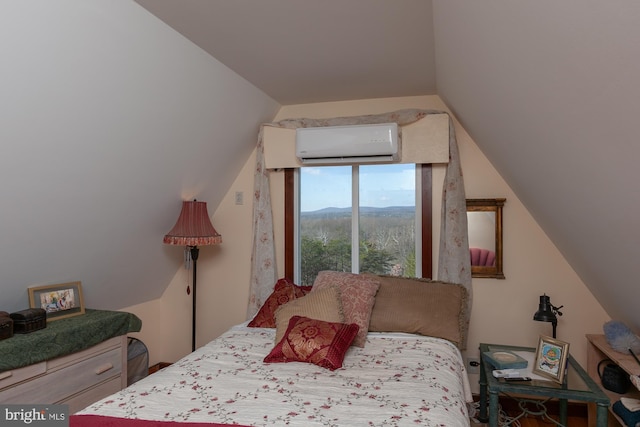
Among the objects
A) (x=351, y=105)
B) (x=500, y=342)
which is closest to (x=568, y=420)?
(x=500, y=342)

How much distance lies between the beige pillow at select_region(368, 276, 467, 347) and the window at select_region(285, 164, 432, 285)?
0.44 meters

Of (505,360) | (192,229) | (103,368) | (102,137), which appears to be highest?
(102,137)

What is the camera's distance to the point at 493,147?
8.67 ft

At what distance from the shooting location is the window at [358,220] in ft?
10.9

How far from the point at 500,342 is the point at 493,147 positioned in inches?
58.9

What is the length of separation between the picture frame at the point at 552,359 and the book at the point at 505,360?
0.26ft

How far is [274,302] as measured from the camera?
2910 mm

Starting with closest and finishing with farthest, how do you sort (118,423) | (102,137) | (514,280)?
1. (118,423)
2. (102,137)
3. (514,280)

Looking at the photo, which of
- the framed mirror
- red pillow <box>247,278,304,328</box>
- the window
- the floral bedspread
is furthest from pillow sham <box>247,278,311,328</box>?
the framed mirror

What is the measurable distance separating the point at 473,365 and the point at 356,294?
46.3 inches

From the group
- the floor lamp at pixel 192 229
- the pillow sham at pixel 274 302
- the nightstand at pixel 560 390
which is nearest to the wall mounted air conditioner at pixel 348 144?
the floor lamp at pixel 192 229

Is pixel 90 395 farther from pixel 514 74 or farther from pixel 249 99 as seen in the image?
pixel 514 74

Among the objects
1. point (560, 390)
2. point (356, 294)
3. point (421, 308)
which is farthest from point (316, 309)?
point (560, 390)

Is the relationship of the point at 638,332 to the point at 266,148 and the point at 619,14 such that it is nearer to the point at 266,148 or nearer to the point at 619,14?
the point at 619,14
